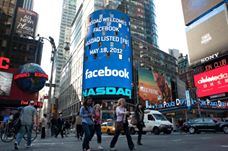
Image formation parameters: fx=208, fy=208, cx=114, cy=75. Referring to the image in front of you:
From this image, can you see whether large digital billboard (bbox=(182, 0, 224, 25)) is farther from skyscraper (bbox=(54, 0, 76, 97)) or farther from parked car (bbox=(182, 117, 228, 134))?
skyscraper (bbox=(54, 0, 76, 97))

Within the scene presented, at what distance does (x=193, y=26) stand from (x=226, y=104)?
2217 cm

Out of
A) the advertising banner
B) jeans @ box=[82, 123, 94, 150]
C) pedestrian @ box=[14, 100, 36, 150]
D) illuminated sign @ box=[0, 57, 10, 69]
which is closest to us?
jeans @ box=[82, 123, 94, 150]

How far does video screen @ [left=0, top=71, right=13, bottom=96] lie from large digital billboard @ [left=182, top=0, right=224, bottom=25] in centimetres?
3171

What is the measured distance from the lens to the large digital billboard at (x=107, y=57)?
44844 mm

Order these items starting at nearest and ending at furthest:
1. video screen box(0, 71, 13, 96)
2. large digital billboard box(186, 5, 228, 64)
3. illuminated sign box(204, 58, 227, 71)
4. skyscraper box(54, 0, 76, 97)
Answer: large digital billboard box(186, 5, 228, 64) → illuminated sign box(204, 58, 227, 71) → video screen box(0, 71, 13, 96) → skyscraper box(54, 0, 76, 97)

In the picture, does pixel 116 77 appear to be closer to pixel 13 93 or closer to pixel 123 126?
pixel 13 93

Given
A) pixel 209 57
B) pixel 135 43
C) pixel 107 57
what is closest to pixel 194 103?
pixel 209 57

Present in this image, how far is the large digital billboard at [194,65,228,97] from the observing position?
23141 millimetres

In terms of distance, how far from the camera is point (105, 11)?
5003 cm

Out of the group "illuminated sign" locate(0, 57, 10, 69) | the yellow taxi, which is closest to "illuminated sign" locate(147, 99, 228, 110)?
the yellow taxi

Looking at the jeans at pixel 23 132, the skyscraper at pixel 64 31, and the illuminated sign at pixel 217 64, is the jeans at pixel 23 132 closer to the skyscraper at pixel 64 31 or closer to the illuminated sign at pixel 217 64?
the illuminated sign at pixel 217 64

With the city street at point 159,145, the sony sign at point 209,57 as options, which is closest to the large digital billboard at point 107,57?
the sony sign at point 209,57

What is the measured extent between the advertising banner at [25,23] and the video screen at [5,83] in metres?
19.3

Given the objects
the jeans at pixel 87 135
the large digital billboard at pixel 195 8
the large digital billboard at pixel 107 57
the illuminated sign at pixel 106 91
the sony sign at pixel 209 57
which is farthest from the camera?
the large digital billboard at pixel 107 57
